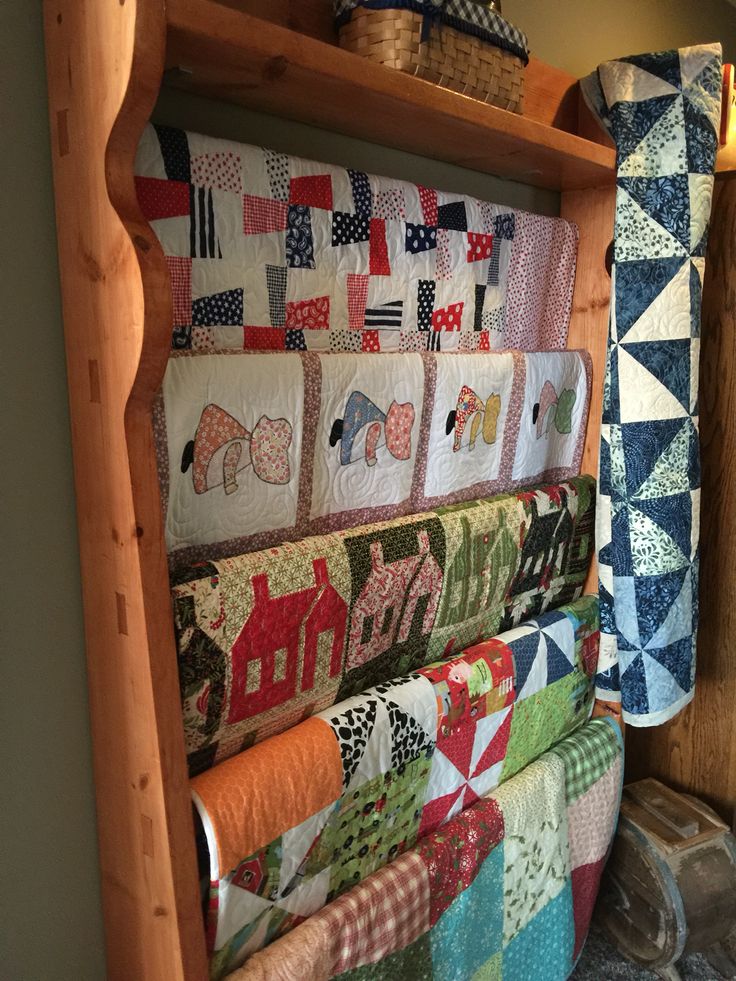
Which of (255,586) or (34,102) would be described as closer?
(34,102)

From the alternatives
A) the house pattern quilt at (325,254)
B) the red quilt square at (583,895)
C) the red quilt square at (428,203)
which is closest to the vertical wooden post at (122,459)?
the house pattern quilt at (325,254)

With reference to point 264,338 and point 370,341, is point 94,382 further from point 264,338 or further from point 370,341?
point 370,341

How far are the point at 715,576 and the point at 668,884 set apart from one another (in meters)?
0.63

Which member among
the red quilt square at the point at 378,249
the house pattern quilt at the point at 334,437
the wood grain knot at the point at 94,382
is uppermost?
the red quilt square at the point at 378,249

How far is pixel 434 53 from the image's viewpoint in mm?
1039

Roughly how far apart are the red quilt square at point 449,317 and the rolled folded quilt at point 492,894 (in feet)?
2.65

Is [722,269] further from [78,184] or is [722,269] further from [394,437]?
[78,184]

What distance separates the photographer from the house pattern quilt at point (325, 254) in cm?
95

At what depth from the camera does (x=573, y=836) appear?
1.53m

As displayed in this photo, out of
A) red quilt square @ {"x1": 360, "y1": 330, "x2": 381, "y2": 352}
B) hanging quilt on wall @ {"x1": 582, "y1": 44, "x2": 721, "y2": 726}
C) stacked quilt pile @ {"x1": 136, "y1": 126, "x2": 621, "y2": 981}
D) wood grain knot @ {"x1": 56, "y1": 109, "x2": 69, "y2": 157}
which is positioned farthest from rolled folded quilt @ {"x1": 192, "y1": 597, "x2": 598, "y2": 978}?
wood grain knot @ {"x1": 56, "y1": 109, "x2": 69, "y2": 157}

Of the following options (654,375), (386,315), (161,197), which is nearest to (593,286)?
(654,375)

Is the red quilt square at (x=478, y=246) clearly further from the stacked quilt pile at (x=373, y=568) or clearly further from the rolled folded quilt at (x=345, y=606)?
the rolled folded quilt at (x=345, y=606)

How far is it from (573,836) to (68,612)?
3.53 ft

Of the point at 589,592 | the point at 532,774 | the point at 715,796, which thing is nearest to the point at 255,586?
the point at 532,774
